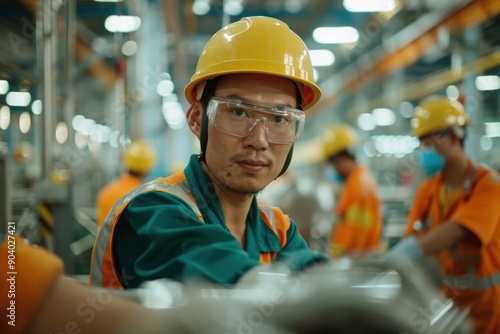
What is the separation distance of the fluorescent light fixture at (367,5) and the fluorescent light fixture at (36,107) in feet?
18.8

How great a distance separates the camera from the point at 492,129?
5.20 m

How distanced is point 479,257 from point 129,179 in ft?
12.7

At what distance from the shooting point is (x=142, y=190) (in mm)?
1521

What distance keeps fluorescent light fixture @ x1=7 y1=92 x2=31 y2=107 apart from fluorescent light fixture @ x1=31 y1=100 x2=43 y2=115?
0.19 m

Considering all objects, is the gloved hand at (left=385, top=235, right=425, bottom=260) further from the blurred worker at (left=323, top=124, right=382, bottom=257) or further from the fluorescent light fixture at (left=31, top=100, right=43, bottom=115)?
the fluorescent light fixture at (left=31, top=100, right=43, bottom=115)

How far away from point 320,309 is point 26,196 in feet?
14.4

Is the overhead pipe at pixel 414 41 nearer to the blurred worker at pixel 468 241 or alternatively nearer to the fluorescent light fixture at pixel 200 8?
the blurred worker at pixel 468 241

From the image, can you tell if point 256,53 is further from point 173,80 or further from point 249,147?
point 173,80

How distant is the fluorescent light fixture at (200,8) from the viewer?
32.4 ft

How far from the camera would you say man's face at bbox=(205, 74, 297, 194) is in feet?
5.33

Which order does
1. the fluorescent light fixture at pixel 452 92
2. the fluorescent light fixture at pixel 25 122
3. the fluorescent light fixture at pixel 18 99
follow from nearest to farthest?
the fluorescent light fixture at pixel 18 99 < the fluorescent light fixture at pixel 25 122 < the fluorescent light fixture at pixel 452 92

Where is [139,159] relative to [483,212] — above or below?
above

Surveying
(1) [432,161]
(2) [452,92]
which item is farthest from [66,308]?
(2) [452,92]

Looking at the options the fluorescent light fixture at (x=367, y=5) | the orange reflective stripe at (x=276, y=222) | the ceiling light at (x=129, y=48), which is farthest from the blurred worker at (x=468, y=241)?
the ceiling light at (x=129, y=48)
